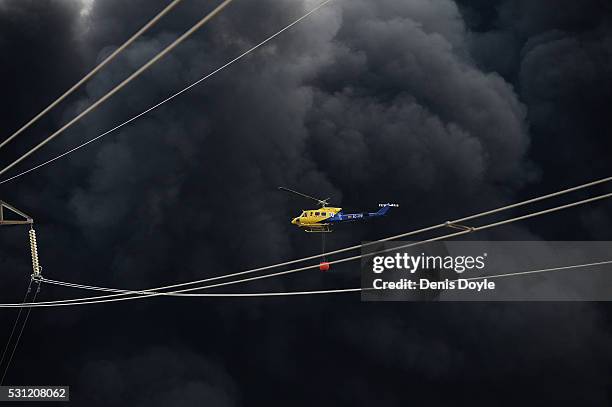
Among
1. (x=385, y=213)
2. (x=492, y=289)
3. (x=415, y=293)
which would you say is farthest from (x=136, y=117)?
(x=492, y=289)

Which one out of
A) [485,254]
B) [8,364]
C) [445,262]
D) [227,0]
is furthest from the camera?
[8,364]

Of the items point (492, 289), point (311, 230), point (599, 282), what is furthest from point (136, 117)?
point (599, 282)

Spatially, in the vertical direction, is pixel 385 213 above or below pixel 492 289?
above

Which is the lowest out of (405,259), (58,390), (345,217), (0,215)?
(58,390)

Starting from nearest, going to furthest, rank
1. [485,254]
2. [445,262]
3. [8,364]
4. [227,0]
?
[227,0] → [445,262] → [485,254] → [8,364]

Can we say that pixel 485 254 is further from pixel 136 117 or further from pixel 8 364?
pixel 8 364

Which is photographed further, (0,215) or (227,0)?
(0,215)

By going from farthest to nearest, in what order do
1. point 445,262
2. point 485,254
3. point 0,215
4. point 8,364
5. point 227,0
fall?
point 8,364
point 485,254
point 445,262
point 0,215
point 227,0

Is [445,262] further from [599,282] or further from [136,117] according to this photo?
[136,117]

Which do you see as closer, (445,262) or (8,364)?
(445,262)
